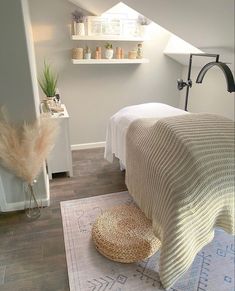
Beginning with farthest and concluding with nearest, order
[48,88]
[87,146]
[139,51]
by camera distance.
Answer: [87,146], [139,51], [48,88]

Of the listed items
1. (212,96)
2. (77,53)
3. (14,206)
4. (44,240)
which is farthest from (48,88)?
(212,96)

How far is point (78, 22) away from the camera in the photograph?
2.68m

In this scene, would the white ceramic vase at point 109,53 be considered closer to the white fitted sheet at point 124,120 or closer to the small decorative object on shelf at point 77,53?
the small decorative object on shelf at point 77,53

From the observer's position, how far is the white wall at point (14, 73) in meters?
1.55

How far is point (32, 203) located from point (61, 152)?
62 cm

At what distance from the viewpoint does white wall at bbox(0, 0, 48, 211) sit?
5.09 ft

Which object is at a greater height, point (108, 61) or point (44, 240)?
point (108, 61)

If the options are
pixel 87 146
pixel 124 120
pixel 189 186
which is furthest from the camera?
pixel 87 146

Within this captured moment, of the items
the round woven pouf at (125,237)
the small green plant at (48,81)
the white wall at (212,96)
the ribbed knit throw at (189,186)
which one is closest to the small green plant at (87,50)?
the small green plant at (48,81)

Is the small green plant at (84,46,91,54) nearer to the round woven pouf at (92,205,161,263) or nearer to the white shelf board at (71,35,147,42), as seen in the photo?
the white shelf board at (71,35,147,42)

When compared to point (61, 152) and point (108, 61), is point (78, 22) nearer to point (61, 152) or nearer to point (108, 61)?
point (108, 61)

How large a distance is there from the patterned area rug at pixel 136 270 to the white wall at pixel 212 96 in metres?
1.47

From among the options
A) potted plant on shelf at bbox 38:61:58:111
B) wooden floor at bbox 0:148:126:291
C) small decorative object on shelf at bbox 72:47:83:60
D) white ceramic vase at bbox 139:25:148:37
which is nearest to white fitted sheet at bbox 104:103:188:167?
wooden floor at bbox 0:148:126:291

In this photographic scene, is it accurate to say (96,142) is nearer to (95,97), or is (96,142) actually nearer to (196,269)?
(95,97)
